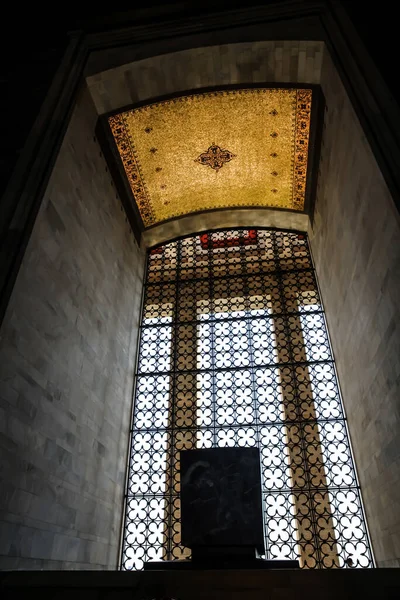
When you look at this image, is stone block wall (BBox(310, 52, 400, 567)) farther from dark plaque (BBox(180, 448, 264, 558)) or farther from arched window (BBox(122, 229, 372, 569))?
dark plaque (BBox(180, 448, 264, 558))

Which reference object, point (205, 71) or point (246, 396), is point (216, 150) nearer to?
point (205, 71)

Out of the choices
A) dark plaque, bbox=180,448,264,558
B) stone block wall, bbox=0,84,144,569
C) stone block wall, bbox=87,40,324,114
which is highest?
stone block wall, bbox=87,40,324,114

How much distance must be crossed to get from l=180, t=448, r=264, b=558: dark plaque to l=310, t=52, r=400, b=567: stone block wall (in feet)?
5.61

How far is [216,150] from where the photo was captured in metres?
7.30

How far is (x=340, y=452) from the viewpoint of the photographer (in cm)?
573

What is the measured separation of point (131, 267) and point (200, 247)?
5.50 ft

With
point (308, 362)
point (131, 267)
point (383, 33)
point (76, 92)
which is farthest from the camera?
point (131, 267)

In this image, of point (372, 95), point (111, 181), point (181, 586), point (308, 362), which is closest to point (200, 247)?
point (111, 181)

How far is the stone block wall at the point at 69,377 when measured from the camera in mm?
3664

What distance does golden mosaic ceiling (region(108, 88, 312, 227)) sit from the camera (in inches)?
257

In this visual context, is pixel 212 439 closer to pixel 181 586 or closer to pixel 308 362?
pixel 308 362

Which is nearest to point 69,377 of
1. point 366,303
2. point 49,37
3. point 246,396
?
point 246,396

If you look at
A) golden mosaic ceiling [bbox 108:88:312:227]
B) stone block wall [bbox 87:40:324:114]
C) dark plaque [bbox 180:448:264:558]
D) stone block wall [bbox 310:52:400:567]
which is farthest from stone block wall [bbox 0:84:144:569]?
stone block wall [bbox 310:52:400:567]

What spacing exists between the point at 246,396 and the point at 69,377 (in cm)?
282
